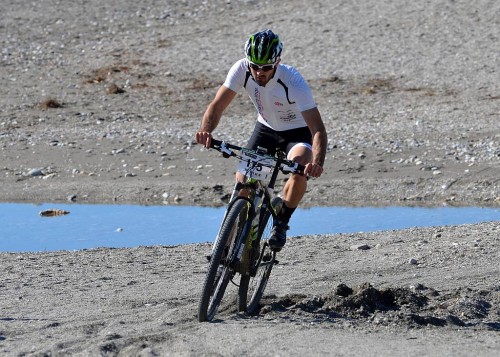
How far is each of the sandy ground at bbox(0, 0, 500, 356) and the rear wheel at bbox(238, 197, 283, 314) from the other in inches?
5.8

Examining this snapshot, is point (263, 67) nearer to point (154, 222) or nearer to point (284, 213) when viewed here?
point (284, 213)

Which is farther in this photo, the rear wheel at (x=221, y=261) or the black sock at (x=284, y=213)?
the black sock at (x=284, y=213)

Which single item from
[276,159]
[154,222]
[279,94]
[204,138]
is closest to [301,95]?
[279,94]

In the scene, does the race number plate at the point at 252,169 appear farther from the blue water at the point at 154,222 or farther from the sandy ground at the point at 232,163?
the blue water at the point at 154,222

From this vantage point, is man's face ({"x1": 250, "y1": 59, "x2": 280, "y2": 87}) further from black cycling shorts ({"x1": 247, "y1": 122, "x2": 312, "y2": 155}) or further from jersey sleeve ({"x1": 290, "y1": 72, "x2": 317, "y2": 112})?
black cycling shorts ({"x1": 247, "y1": 122, "x2": 312, "y2": 155})

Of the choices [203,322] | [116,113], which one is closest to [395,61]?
[116,113]

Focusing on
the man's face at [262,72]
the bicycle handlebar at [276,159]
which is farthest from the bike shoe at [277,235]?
Answer: the man's face at [262,72]

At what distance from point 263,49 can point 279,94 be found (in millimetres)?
424

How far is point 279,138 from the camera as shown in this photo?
7.94 metres

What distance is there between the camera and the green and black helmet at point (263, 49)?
24.4 ft

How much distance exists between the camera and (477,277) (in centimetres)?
868

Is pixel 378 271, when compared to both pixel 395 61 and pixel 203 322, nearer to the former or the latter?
pixel 203 322

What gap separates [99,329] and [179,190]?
7238mm

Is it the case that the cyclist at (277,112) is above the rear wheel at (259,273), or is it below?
above
